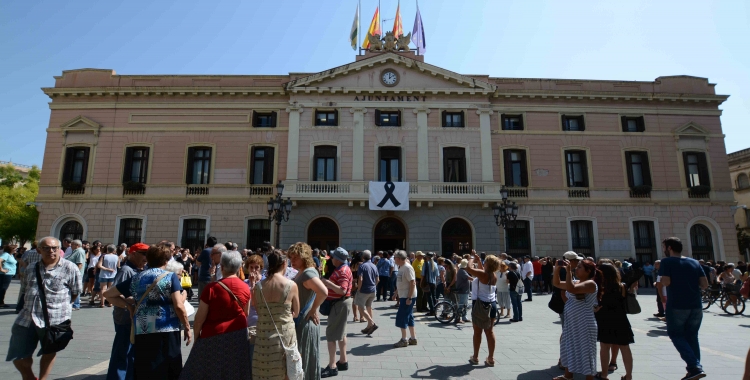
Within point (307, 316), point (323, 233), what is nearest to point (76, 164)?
point (323, 233)

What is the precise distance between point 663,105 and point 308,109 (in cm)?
2100

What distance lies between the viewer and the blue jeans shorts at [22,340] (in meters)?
4.86

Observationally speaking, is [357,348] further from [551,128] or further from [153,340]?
[551,128]

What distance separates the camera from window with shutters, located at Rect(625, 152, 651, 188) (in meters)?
23.3

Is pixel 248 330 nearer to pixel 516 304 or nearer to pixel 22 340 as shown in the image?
pixel 22 340

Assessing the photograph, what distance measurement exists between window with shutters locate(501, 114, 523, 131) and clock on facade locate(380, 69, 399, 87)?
6697 millimetres

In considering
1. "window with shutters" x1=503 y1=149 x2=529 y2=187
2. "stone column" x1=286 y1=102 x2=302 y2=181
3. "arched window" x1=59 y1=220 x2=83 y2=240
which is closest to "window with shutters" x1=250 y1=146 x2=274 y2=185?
"stone column" x1=286 y1=102 x2=302 y2=181

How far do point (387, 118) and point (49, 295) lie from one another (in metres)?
19.5

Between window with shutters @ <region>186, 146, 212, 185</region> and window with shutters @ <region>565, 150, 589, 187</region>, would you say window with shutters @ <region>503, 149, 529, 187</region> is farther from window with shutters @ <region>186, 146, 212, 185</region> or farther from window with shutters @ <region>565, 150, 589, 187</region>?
window with shutters @ <region>186, 146, 212, 185</region>

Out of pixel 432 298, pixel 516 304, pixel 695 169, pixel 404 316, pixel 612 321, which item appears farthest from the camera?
pixel 695 169

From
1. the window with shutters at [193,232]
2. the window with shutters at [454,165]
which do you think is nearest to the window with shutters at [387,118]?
the window with shutters at [454,165]

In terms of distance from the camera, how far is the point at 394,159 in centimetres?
2280

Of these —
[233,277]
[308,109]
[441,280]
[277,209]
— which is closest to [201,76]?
[308,109]

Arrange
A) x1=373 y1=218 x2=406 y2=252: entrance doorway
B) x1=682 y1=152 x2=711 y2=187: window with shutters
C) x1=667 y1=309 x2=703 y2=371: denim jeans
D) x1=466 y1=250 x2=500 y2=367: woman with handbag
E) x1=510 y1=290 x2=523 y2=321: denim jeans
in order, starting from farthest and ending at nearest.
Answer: x1=682 y1=152 x2=711 y2=187: window with shutters → x1=373 y1=218 x2=406 y2=252: entrance doorway → x1=510 y1=290 x2=523 y2=321: denim jeans → x1=466 y1=250 x2=500 y2=367: woman with handbag → x1=667 y1=309 x2=703 y2=371: denim jeans
